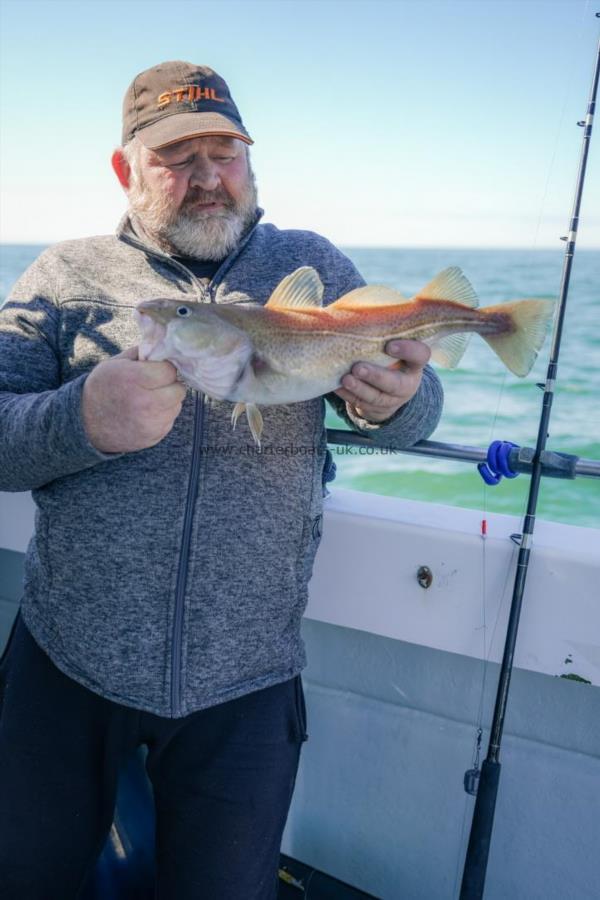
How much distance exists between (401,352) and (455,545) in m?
0.69

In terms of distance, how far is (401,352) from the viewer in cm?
160

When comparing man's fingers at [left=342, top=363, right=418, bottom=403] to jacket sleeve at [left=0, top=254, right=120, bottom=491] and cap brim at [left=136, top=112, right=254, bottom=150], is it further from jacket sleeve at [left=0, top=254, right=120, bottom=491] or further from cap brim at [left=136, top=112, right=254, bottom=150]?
cap brim at [left=136, top=112, right=254, bottom=150]

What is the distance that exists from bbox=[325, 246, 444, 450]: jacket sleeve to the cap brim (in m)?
0.45

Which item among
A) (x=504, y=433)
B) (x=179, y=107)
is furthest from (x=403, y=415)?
(x=504, y=433)

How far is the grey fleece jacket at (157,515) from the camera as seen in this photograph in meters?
1.71

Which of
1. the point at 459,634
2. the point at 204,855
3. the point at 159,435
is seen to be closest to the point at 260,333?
the point at 159,435

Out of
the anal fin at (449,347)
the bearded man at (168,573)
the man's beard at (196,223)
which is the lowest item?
the bearded man at (168,573)

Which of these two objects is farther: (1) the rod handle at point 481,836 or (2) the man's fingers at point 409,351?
(1) the rod handle at point 481,836

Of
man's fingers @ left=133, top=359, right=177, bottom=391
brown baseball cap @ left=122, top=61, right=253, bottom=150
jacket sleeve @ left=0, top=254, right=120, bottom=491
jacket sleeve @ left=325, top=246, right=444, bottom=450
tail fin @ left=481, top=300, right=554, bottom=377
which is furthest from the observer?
brown baseball cap @ left=122, top=61, right=253, bottom=150

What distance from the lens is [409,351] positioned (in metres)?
1.60

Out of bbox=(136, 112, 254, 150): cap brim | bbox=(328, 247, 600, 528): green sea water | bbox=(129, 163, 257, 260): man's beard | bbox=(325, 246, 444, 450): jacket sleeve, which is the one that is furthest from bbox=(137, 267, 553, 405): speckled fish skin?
bbox=(328, 247, 600, 528): green sea water

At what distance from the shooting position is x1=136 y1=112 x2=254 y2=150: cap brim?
1.88 meters

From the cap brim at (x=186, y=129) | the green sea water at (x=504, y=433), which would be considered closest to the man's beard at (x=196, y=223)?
the cap brim at (x=186, y=129)

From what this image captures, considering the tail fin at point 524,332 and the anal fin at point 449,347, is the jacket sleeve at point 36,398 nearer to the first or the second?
the anal fin at point 449,347
